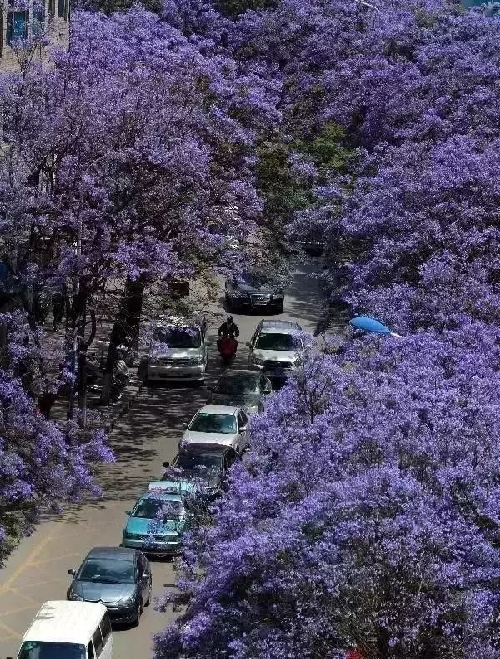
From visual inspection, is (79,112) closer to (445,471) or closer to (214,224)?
(214,224)

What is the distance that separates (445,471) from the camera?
1748cm

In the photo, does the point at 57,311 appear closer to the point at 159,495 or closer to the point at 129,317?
the point at 129,317

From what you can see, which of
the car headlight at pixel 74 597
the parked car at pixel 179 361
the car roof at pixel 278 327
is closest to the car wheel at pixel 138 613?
the car headlight at pixel 74 597

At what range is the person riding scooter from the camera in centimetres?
4222

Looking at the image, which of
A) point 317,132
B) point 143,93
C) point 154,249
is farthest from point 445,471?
point 317,132

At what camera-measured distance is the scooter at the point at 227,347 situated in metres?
42.2

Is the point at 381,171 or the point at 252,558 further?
the point at 381,171

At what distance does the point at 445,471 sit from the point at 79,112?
16588 millimetres

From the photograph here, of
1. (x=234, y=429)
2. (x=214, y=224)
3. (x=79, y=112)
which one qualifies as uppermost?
(x=79, y=112)

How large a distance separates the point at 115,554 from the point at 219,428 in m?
8.26

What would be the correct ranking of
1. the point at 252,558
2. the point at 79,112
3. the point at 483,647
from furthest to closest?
1. the point at 79,112
2. the point at 252,558
3. the point at 483,647

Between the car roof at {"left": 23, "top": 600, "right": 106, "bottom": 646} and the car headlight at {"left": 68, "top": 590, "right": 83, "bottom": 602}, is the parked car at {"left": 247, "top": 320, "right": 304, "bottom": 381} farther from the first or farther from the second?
the car roof at {"left": 23, "top": 600, "right": 106, "bottom": 646}

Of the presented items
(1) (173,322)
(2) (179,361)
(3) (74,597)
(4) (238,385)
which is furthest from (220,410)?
(3) (74,597)

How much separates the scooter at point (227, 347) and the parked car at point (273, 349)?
1.66ft
